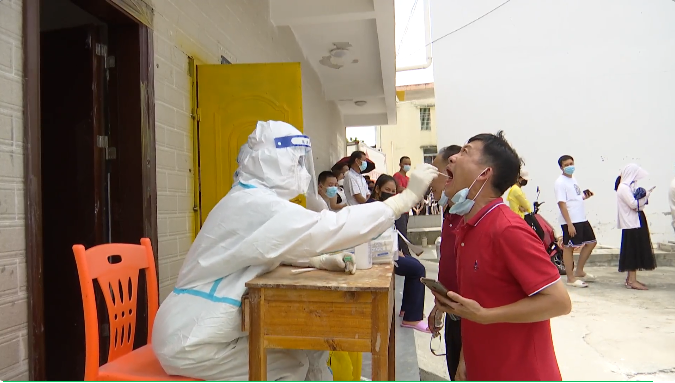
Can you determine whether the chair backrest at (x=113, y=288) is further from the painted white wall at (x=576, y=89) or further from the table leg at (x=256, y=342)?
the painted white wall at (x=576, y=89)

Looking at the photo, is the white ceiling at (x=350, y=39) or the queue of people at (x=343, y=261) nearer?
the queue of people at (x=343, y=261)

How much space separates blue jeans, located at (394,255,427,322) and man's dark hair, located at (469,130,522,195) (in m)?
2.33

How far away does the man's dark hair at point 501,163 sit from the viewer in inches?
61.6

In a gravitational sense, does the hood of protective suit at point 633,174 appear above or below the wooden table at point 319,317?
above

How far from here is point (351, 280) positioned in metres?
1.53

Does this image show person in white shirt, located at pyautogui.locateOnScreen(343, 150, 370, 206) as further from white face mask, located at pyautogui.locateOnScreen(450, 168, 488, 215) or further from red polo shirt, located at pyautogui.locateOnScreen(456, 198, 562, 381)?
red polo shirt, located at pyautogui.locateOnScreen(456, 198, 562, 381)

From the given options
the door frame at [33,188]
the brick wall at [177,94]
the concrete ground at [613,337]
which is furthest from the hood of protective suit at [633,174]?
the door frame at [33,188]

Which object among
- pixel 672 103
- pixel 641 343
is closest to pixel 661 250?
pixel 672 103

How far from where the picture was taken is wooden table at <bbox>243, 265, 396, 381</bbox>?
1450 millimetres

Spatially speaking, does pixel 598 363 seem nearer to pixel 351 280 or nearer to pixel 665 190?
pixel 351 280

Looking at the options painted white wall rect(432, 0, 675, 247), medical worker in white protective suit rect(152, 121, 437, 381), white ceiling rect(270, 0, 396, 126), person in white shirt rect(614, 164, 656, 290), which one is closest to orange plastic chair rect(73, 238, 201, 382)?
medical worker in white protective suit rect(152, 121, 437, 381)

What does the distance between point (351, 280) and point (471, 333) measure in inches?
17.0

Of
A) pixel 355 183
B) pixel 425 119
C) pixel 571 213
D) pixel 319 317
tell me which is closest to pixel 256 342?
pixel 319 317

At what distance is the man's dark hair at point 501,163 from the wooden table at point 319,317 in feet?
1.68
